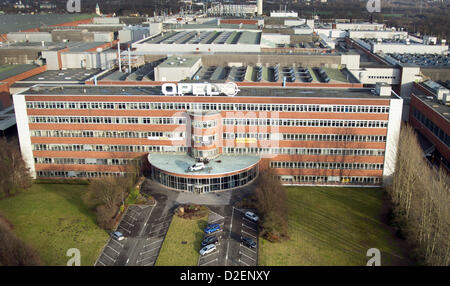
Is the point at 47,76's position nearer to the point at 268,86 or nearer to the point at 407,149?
the point at 268,86

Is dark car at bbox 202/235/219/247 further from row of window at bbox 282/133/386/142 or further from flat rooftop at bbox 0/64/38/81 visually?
flat rooftop at bbox 0/64/38/81

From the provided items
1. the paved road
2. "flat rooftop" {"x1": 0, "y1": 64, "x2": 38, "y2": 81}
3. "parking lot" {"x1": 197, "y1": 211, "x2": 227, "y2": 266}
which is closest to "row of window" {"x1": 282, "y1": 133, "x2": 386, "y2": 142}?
the paved road

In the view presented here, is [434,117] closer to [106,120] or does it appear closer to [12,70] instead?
[106,120]

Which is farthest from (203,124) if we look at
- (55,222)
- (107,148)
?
(55,222)

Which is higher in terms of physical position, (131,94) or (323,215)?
(131,94)

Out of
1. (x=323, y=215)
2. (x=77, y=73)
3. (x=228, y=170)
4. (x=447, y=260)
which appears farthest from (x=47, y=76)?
(x=447, y=260)

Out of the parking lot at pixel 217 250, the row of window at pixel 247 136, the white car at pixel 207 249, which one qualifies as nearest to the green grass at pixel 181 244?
the white car at pixel 207 249

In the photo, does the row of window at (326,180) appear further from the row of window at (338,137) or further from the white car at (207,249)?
the white car at (207,249)
